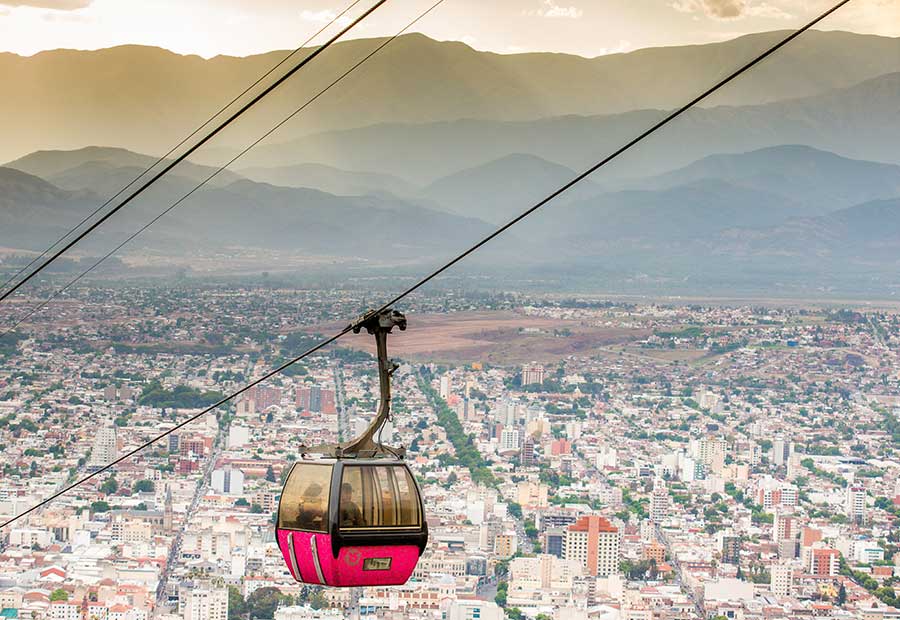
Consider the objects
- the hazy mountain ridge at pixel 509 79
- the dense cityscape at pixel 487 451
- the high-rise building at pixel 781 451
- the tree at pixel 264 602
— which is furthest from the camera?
the hazy mountain ridge at pixel 509 79

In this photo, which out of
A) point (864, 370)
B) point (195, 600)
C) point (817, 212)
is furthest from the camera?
point (817, 212)

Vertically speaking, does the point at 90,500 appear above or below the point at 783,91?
below

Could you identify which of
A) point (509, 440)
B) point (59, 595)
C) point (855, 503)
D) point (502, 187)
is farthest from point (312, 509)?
point (502, 187)

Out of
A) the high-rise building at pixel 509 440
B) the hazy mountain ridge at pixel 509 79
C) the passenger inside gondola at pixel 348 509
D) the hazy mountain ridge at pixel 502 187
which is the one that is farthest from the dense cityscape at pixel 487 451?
the hazy mountain ridge at pixel 509 79

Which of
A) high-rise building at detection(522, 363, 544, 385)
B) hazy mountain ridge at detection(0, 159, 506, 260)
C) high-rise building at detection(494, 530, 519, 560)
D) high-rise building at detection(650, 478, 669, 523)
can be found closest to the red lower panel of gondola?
high-rise building at detection(494, 530, 519, 560)

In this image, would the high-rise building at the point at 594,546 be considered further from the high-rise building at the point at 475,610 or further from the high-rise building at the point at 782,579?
the high-rise building at the point at 475,610

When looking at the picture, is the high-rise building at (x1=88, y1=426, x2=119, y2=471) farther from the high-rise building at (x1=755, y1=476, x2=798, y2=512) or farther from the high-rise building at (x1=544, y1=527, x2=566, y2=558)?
the high-rise building at (x1=755, y1=476, x2=798, y2=512)

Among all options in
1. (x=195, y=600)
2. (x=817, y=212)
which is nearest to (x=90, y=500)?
(x=195, y=600)

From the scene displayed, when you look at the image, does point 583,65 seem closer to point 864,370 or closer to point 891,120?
point 891,120
